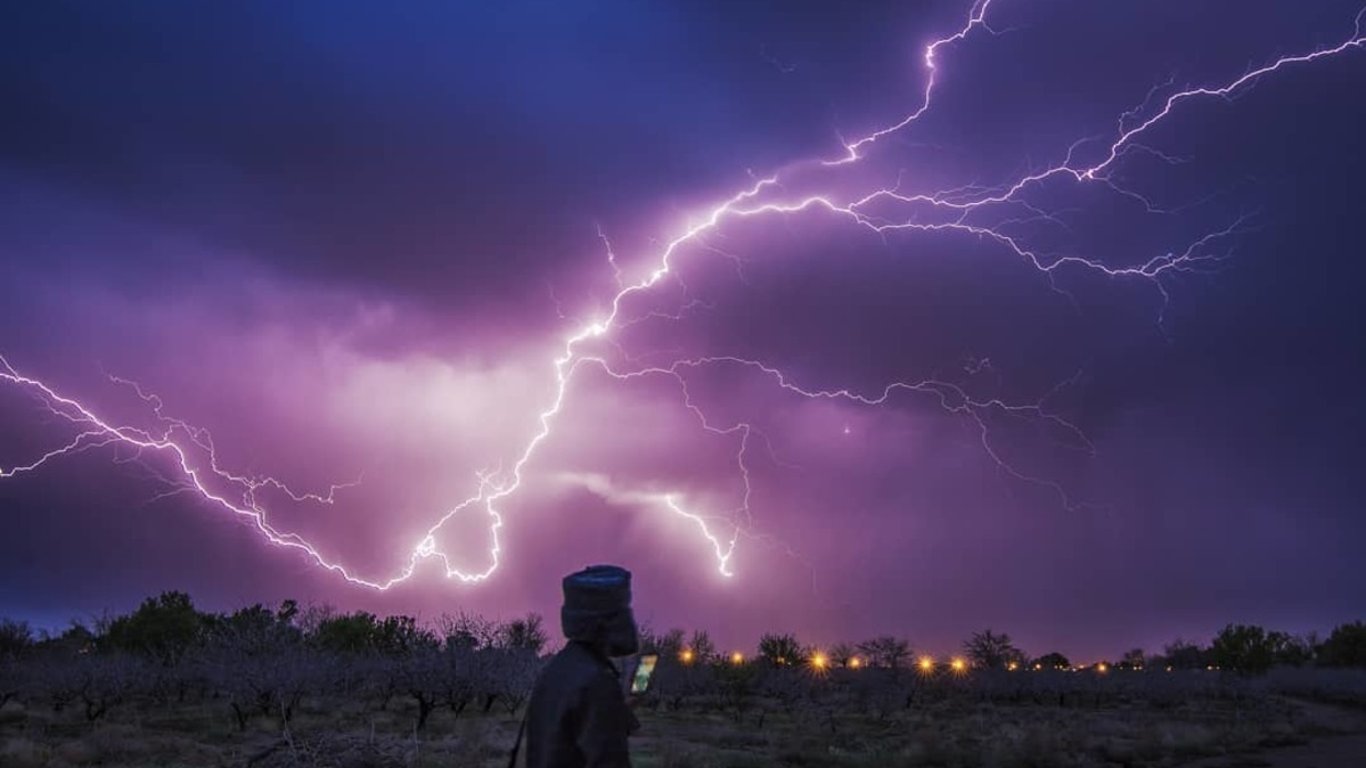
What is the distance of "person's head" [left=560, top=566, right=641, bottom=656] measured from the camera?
371 cm

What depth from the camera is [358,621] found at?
74750 mm

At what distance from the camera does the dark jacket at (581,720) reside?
3.42 meters

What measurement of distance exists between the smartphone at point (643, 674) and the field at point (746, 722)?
9770 millimetres

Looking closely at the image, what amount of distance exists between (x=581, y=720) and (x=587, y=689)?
0.11 meters

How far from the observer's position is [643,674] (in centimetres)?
370

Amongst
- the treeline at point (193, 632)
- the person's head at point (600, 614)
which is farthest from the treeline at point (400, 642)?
the person's head at point (600, 614)

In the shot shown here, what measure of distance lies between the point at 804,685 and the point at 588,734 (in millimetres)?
50800

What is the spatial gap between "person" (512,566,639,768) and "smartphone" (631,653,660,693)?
68mm

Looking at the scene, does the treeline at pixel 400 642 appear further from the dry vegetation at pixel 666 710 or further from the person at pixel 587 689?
the person at pixel 587 689

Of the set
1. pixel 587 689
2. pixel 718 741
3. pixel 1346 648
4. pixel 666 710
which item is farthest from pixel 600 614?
pixel 1346 648

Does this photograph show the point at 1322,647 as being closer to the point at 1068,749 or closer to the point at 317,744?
the point at 1068,749

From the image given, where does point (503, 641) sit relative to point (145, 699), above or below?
above

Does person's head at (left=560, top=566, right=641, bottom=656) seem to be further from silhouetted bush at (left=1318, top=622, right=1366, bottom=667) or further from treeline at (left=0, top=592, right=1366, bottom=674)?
silhouetted bush at (left=1318, top=622, right=1366, bottom=667)

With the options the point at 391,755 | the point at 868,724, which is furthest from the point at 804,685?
the point at 391,755
